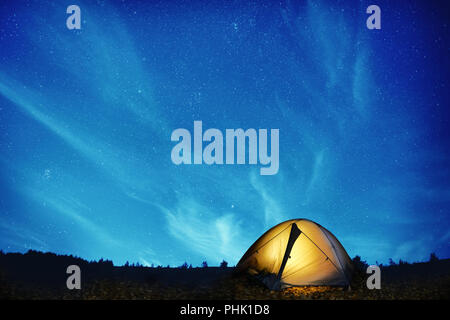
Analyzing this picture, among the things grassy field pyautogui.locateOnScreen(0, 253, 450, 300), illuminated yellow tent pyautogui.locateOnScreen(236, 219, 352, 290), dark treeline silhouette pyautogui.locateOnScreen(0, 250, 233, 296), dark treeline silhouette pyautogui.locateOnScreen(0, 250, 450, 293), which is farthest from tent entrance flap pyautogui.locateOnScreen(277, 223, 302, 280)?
dark treeline silhouette pyautogui.locateOnScreen(0, 250, 233, 296)

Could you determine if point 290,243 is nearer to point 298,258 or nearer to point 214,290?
point 298,258

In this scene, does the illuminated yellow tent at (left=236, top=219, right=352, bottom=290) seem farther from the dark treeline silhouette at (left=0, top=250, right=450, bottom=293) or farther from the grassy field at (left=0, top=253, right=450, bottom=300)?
the dark treeline silhouette at (left=0, top=250, right=450, bottom=293)

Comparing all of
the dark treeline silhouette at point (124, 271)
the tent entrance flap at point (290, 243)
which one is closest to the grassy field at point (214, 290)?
the dark treeline silhouette at point (124, 271)

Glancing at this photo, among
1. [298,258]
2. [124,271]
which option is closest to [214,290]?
[298,258]

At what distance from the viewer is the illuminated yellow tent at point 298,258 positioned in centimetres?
1139

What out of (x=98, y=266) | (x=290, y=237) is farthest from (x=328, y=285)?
(x=98, y=266)

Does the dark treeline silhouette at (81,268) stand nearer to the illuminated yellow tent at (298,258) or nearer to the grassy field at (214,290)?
the grassy field at (214,290)

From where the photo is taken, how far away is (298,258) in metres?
11.8

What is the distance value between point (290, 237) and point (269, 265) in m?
1.29

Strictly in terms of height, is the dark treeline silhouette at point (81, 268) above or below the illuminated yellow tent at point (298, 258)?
below
